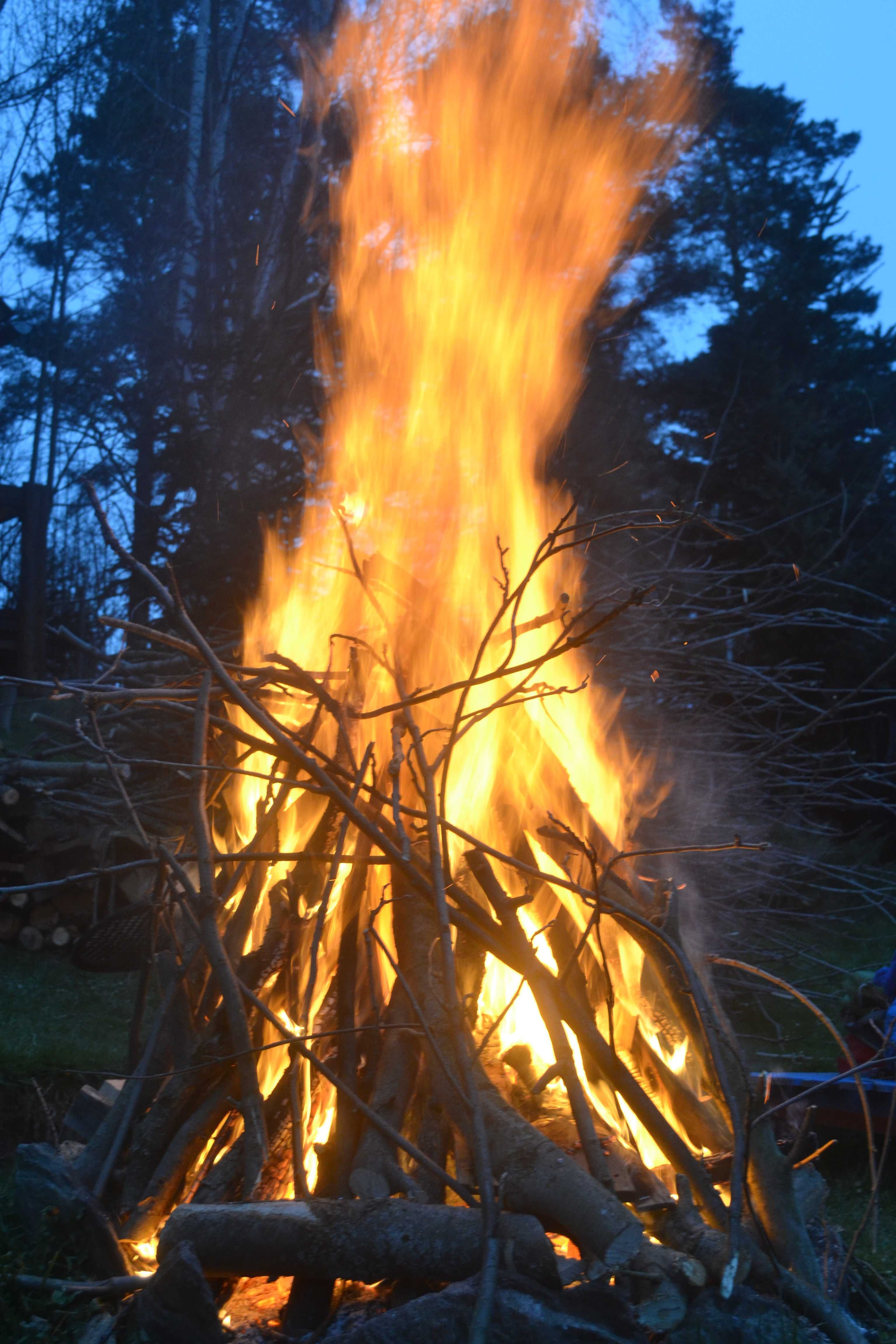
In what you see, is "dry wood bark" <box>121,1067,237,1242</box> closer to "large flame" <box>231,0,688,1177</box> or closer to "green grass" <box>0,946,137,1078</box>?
"large flame" <box>231,0,688,1177</box>

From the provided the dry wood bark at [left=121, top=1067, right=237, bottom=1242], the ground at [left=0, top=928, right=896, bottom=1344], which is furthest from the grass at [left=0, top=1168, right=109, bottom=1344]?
the dry wood bark at [left=121, top=1067, right=237, bottom=1242]

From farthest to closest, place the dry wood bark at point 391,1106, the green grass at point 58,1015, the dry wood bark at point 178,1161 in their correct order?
the green grass at point 58,1015 → the dry wood bark at point 178,1161 → the dry wood bark at point 391,1106

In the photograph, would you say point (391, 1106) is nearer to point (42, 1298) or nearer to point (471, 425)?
point (42, 1298)

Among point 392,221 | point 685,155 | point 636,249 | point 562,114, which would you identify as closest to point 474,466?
point 392,221

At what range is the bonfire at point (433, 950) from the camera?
1866mm

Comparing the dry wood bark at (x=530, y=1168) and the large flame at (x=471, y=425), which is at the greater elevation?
the large flame at (x=471, y=425)

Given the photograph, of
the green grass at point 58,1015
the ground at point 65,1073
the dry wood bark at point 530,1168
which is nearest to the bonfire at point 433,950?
the dry wood bark at point 530,1168

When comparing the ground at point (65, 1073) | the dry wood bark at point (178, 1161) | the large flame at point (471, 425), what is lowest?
the ground at point (65, 1073)

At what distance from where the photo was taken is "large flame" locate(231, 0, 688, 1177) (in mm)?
2947

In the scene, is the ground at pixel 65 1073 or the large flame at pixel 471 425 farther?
the large flame at pixel 471 425

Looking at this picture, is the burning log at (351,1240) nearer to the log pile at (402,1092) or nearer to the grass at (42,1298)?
the log pile at (402,1092)

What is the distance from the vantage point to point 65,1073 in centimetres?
401

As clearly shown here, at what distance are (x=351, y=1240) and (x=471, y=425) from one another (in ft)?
9.38

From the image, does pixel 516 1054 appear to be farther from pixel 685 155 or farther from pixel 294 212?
pixel 685 155
